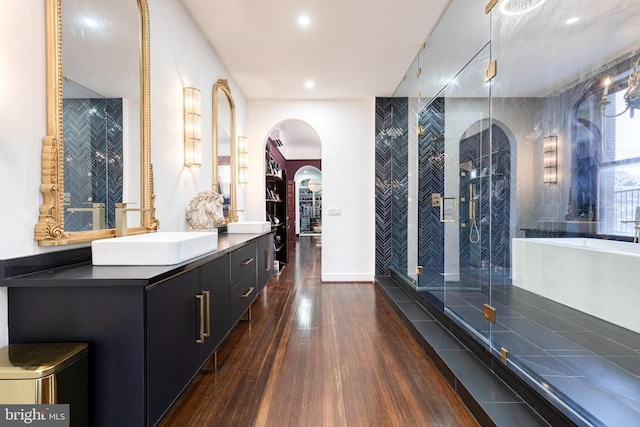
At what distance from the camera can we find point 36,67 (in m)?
1.26

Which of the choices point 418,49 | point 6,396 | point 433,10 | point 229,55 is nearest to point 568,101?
point 418,49

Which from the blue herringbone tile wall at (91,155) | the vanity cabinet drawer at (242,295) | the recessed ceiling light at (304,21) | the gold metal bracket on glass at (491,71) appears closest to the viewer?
the blue herringbone tile wall at (91,155)

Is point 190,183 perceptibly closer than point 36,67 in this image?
No

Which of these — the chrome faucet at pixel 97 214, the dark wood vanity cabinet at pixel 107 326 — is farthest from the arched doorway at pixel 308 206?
the dark wood vanity cabinet at pixel 107 326

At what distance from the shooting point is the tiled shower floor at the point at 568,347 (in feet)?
5.29

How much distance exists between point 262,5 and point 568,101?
3.57m

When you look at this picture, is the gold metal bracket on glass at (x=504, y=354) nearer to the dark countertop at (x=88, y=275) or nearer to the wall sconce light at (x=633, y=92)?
the dark countertop at (x=88, y=275)

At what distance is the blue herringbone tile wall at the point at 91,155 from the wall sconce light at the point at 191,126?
87 centimetres

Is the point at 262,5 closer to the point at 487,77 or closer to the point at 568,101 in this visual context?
the point at 487,77

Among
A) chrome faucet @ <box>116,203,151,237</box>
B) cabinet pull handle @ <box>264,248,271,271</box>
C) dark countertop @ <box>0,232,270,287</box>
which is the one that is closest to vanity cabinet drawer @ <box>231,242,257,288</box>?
cabinet pull handle @ <box>264,248,271,271</box>

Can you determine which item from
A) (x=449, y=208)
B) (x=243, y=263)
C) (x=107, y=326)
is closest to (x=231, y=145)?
(x=243, y=263)

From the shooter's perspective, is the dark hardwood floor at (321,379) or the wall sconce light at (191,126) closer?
the dark hardwood floor at (321,379)

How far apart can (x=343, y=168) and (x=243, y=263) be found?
9.18 ft

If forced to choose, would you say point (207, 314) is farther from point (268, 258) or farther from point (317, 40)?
point (317, 40)
